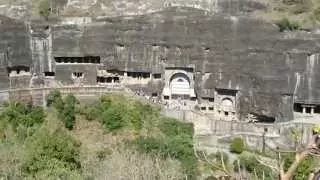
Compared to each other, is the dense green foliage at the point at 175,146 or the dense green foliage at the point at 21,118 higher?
the dense green foliage at the point at 21,118

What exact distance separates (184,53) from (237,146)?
8100mm

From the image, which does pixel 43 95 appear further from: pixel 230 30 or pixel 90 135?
pixel 230 30

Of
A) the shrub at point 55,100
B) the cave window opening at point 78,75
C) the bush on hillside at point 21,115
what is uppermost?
the cave window opening at point 78,75

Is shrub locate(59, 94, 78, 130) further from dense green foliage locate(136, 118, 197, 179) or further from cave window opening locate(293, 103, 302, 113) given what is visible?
cave window opening locate(293, 103, 302, 113)

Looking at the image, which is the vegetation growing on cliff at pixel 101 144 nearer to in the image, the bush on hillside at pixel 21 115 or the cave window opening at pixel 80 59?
the bush on hillside at pixel 21 115

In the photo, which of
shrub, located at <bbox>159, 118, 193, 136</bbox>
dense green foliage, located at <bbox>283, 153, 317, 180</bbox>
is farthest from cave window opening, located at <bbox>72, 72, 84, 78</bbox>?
dense green foliage, located at <bbox>283, 153, 317, 180</bbox>

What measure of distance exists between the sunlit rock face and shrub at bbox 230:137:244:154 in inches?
146

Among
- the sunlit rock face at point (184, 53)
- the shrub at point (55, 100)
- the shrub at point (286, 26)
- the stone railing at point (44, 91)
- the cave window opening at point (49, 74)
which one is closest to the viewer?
the shrub at point (55, 100)

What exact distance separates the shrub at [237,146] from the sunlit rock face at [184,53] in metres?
3.70

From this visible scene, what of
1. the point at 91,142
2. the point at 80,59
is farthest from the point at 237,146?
the point at 80,59

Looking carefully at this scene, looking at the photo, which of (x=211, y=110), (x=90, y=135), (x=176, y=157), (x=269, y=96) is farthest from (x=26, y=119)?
(x=269, y=96)

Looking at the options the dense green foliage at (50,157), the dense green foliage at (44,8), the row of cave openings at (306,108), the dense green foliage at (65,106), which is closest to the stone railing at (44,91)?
the dense green foliage at (65,106)

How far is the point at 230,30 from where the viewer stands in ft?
122

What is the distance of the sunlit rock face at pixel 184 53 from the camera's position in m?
35.7
